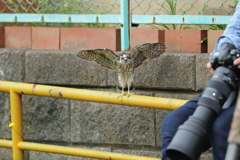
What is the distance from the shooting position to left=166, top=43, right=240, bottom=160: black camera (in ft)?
4.24

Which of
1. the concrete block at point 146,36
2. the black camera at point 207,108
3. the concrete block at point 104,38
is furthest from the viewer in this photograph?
the concrete block at point 104,38

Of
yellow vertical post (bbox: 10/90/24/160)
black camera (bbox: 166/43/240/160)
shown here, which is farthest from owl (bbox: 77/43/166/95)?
black camera (bbox: 166/43/240/160)

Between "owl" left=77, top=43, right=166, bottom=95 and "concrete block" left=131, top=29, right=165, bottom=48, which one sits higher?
"concrete block" left=131, top=29, right=165, bottom=48

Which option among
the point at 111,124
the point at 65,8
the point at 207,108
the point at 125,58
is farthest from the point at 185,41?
the point at 207,108

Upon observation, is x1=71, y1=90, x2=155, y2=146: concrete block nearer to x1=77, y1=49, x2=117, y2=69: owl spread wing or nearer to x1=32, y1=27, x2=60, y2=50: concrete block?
x1=77, y1=49, x2=117, y2=69: owl spread wing

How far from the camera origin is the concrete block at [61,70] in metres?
3.69

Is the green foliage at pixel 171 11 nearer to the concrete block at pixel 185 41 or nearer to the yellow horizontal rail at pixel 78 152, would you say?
the concrete block at pixel 185 41

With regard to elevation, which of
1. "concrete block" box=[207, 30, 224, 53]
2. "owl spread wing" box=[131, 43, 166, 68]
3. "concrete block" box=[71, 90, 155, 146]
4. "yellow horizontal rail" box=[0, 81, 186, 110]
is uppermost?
"concrete block" box=[207, 30, 224, 53]

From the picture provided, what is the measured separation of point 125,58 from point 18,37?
130cm

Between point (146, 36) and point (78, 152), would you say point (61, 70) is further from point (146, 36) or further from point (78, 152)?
point (78, 152)

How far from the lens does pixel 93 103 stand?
3.73 metres

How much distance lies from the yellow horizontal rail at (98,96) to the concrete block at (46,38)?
1113 millimetres

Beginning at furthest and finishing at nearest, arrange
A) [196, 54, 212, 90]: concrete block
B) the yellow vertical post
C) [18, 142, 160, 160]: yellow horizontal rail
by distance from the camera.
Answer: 1. [196, 54, 212, 90]: concrete block
2. the yellow vertical post
3. [18, 142, 160, 160]: yellow horizontal rail

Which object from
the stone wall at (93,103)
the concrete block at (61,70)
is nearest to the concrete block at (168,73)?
the stone wall at (93,103)
